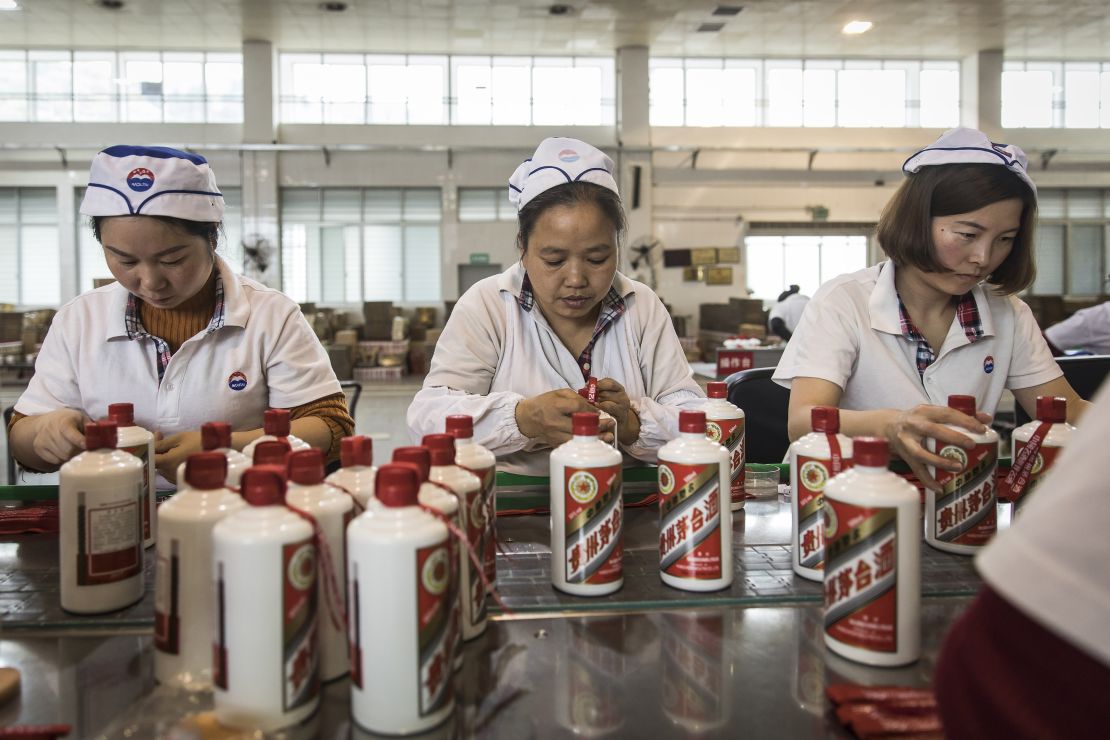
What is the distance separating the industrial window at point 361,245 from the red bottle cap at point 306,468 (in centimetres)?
1256

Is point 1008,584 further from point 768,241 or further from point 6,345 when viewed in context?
point 768,241

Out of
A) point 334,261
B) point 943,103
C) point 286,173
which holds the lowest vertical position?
point 334,261

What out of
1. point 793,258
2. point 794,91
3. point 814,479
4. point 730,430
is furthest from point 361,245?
point 814,479

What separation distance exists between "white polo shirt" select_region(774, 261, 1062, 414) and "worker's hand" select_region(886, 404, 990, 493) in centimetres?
57

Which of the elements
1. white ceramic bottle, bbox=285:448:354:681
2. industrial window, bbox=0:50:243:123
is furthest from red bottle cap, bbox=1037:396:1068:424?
industrial window, bbox=0:50:243:123

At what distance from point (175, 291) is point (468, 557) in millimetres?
1192

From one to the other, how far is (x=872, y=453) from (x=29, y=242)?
581 inches

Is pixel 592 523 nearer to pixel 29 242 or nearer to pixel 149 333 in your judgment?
pixel 149 333

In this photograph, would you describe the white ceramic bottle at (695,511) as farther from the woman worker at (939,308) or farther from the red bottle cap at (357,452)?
the woman worker at (939,308)

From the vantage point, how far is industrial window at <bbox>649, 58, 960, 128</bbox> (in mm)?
13242

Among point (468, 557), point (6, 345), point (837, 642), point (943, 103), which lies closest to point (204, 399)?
point (468, 557)

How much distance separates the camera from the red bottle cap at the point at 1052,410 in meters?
1.38

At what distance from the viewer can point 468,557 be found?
1.02 m

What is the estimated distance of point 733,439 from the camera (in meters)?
1.59
